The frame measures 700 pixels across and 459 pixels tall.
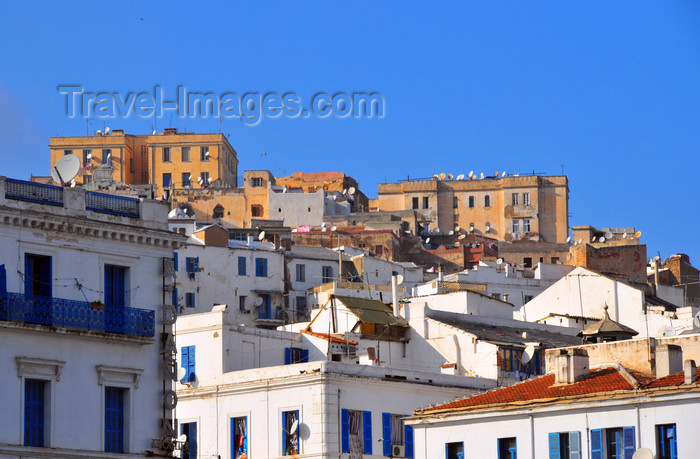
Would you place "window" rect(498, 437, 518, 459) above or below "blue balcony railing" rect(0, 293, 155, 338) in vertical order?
below

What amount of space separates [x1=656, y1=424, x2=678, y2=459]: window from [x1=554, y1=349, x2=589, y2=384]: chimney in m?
4.75

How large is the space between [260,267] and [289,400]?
Answer: 37.5 metres

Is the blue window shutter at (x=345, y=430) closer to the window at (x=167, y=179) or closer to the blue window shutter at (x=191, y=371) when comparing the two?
the blue window shutter at (x=191, y=371)

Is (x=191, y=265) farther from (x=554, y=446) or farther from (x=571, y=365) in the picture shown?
(x=554, y=446)

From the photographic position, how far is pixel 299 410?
53.6m

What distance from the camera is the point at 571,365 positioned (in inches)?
1753

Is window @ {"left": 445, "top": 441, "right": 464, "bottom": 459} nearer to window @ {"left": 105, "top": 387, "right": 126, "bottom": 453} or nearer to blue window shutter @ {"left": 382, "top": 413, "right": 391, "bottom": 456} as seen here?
window @ {"left": 105, "top": 387, "right": 126, "bottom": 453}

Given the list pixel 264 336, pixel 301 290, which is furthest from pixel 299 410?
pixel 301 290

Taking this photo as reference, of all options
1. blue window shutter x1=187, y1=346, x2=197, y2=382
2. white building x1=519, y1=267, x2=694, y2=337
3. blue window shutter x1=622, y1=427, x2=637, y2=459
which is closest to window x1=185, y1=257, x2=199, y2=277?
white building x1=519, y1=267, x2=694, y2=337

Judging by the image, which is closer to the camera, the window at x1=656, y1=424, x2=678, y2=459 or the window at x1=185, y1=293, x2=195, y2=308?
the window at x1=656, y1=424, x2=678, y2=459

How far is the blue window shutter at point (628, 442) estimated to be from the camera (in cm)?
4050

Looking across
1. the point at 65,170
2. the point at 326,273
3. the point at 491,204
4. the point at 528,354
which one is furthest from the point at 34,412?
the point at 491,204

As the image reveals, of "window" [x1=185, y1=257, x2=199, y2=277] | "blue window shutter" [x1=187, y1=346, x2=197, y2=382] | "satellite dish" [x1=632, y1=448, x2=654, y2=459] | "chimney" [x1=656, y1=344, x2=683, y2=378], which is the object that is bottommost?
"satellite dish" [x1=632, y1=448, x2=654, y2=459]

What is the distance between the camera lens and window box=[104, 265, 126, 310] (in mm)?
43125
